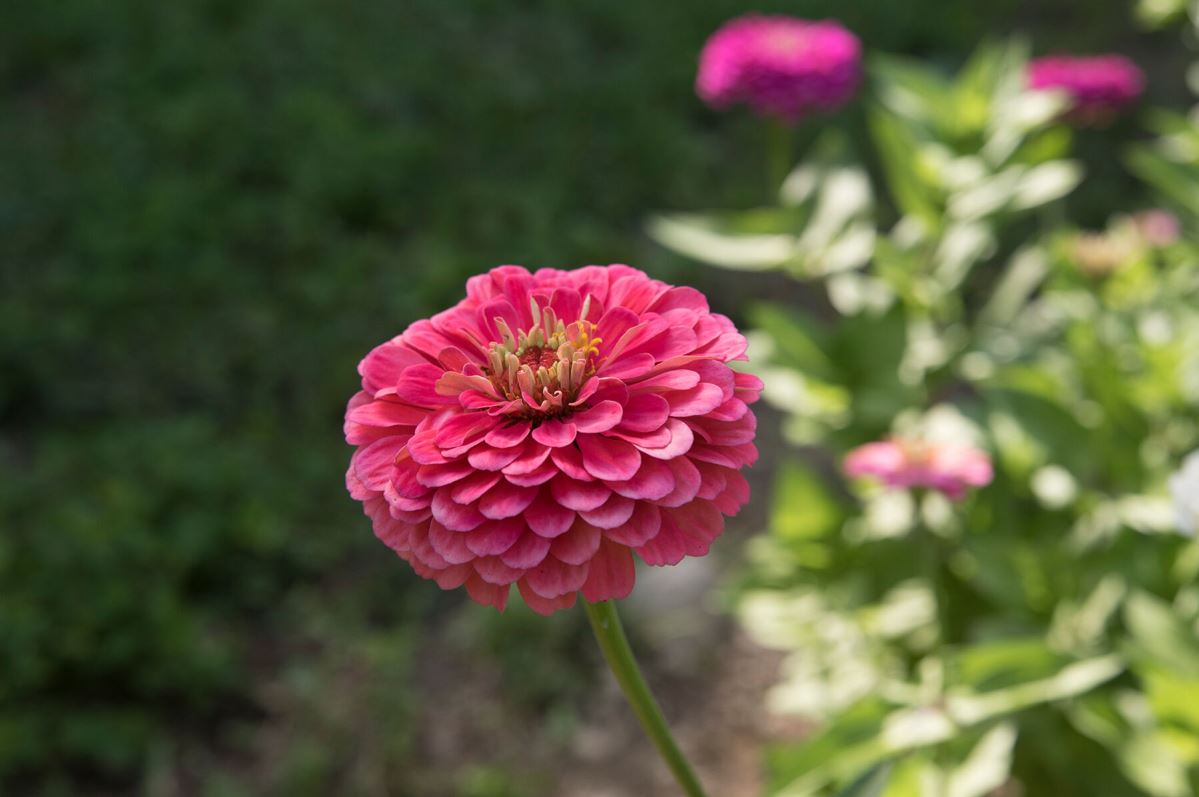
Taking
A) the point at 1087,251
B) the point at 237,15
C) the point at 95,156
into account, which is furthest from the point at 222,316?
the point at 1087,251

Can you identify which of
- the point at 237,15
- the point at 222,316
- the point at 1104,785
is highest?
the point at 237,15

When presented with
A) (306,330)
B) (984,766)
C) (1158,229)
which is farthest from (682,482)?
(306,330)

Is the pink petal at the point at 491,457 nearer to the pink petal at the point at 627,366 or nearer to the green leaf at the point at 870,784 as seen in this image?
the pink petal at the point at 627,366

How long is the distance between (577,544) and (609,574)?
0.04m

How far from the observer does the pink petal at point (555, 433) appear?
740 mm

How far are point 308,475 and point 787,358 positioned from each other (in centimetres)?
131

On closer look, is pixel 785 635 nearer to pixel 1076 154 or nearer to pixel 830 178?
pixel 830 178

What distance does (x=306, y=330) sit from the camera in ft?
9.28

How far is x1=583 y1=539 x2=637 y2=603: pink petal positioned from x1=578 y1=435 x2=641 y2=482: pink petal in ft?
0.21

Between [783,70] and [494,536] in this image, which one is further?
[783,70]

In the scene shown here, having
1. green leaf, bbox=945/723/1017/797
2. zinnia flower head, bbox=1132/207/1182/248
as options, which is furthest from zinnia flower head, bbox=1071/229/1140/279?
green leaf, bbox=945/723/1017/797

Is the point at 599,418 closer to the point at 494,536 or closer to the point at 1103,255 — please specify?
the point at 494,536

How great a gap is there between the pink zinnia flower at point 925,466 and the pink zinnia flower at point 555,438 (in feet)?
1.89

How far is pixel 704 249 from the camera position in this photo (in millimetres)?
1729
